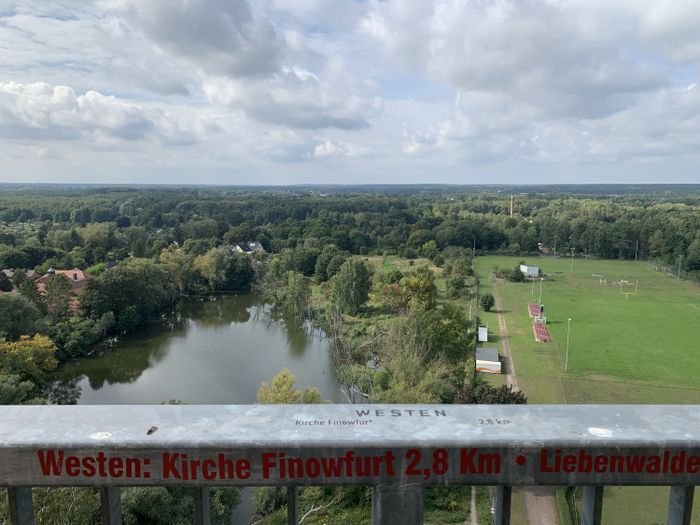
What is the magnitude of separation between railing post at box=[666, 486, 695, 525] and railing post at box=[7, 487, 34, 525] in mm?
4099

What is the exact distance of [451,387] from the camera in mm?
18234

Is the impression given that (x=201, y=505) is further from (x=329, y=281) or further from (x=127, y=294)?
(x=329, y=281)

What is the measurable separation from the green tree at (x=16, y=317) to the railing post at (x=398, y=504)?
1040 inches

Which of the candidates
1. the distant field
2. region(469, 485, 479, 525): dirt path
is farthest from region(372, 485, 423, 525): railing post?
the distant field

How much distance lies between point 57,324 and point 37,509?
23.1 metres

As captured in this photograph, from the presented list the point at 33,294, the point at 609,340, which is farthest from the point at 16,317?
the point at 609,340

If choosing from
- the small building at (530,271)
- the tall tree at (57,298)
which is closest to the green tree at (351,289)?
the tall tree at (57,298)

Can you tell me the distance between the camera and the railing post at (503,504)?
11.0 ft

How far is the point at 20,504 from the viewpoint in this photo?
3266 mm

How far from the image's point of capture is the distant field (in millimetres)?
23109

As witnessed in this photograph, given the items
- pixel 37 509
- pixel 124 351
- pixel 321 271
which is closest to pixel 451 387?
pixel 37 509

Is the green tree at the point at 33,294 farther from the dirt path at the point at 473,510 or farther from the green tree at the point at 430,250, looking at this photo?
the green tree at the point at 430,250

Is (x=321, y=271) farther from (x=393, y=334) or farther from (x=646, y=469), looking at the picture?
(x=646, y=469)

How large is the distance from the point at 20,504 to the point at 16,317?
26028 mm
